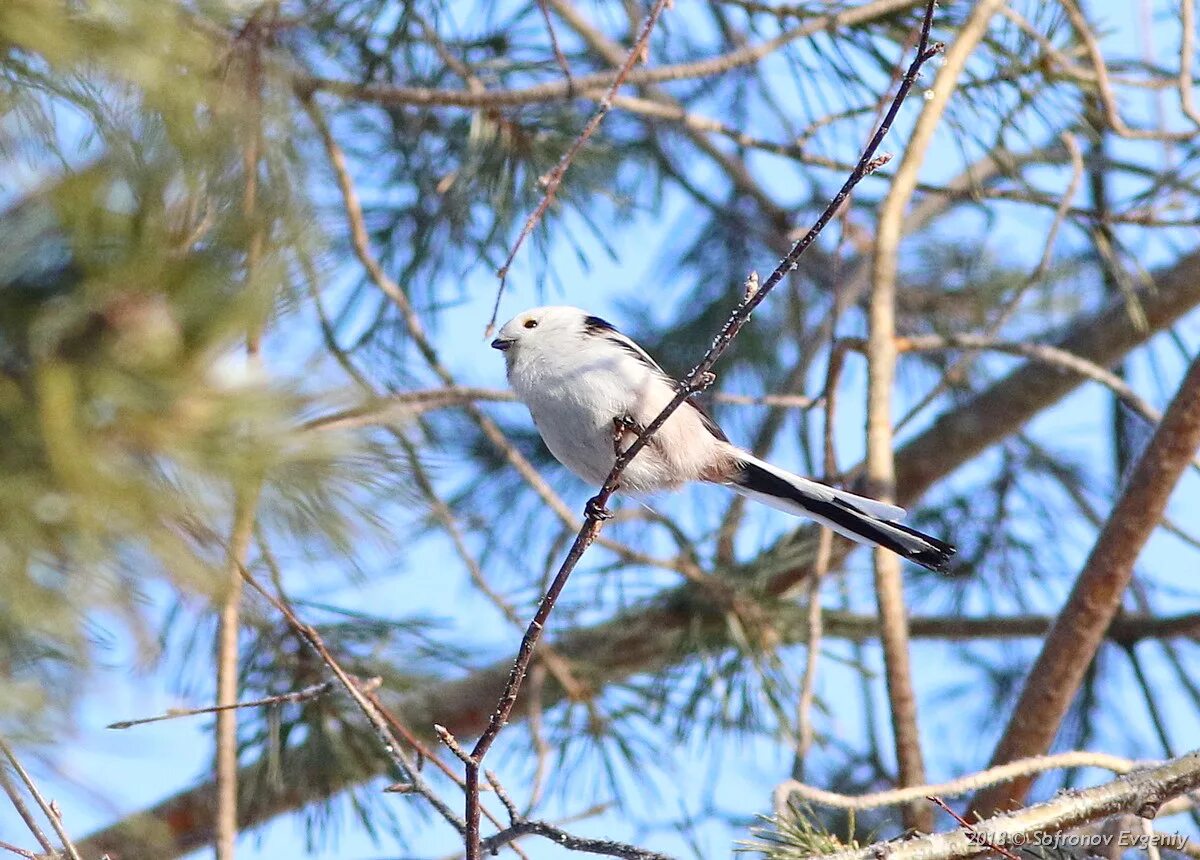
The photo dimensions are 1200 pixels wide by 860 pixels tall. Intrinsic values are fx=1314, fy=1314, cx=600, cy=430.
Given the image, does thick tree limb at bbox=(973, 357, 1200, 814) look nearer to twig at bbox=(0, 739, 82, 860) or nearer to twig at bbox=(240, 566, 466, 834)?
twig at bbox=(240, 566, 466, 834)

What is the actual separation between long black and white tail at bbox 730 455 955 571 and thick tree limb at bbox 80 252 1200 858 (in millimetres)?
628

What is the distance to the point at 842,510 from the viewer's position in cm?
246

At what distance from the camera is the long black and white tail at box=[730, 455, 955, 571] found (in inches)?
94.6

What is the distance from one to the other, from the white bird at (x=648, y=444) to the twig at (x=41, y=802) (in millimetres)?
1083

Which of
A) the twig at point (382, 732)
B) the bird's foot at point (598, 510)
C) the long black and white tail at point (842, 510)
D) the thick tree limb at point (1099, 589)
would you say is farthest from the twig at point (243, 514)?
the thick tree limb at point (1099, 589)

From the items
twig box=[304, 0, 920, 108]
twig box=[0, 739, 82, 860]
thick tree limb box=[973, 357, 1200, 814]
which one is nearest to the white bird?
thick tree limb box=[973, 357, 1200, 814]

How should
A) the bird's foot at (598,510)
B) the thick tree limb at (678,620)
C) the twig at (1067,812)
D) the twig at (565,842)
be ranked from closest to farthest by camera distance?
the twig at (565,842), the twig at (1067,812), the bird's foot at (598,510), the thick tree limb at (678,620)

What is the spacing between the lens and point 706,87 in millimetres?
4223

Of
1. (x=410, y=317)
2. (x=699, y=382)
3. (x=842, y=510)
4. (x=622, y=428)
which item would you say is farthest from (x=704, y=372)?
(x=410, y=317)

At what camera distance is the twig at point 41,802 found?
4.28 feet

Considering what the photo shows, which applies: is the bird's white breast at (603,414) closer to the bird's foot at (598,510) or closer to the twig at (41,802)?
the bird's foot at (598,510)

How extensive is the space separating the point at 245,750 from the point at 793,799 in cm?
139

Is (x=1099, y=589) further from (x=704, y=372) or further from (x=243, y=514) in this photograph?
(x=243, y=514)

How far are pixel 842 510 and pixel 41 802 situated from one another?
59.7 inches
